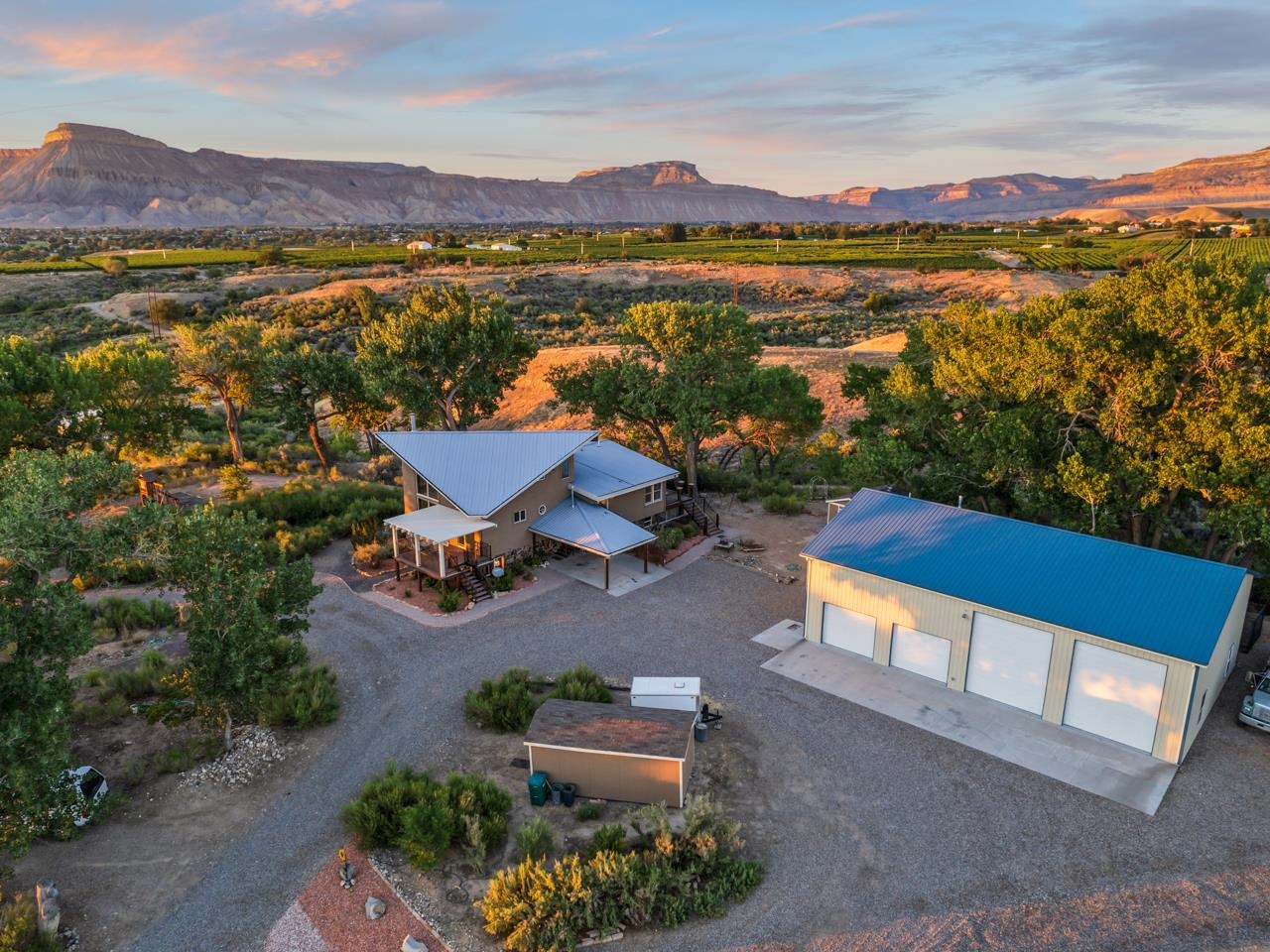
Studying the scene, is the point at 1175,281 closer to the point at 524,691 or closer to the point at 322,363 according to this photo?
the point at 524,691

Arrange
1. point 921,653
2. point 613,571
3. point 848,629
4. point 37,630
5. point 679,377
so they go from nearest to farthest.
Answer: point 37,630, point 921,653, point 848,629, point 613,571, point 679,377

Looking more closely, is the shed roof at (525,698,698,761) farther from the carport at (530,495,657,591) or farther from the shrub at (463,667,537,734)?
the carport at (530,495,657,591)

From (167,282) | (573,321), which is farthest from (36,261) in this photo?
(573,321)

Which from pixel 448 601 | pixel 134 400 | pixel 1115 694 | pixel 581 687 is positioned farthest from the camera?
pixel 134 400

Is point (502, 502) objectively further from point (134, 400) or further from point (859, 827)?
point (134, 400)

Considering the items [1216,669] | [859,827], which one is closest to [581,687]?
[859,827]

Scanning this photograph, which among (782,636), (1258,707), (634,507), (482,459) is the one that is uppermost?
(482,459)
